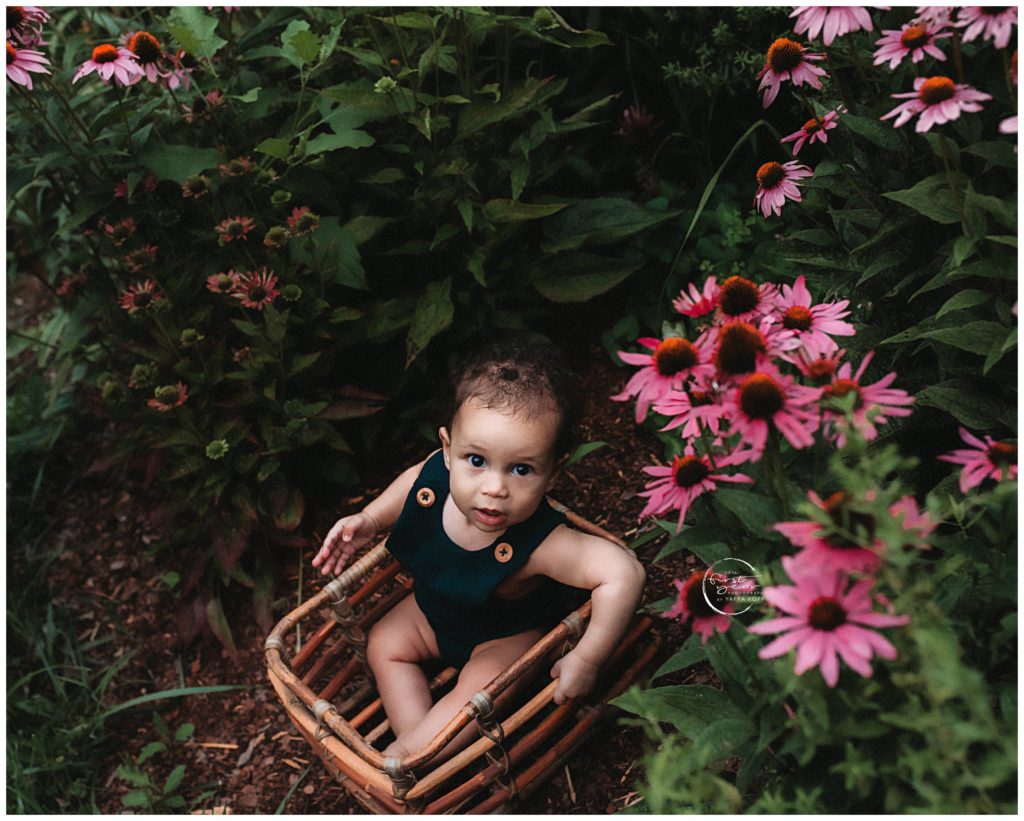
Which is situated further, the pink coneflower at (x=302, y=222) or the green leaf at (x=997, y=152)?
the pink coneflower at (x=302, y=222)

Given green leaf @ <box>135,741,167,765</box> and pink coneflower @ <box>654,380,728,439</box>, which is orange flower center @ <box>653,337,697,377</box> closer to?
pink coneflower @ <box>654,380,728,439</box>

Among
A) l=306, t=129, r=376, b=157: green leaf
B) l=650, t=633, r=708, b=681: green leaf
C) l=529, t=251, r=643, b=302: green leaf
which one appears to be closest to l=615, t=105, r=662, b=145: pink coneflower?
l=529, t=251, r=643, b=302: green leaf

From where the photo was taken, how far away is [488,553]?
6.01 ft

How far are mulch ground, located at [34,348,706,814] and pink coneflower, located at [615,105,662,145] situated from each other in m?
0.54

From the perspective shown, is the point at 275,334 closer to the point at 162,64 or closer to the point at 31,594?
the point at 162,64

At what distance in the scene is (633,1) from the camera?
2.09 m

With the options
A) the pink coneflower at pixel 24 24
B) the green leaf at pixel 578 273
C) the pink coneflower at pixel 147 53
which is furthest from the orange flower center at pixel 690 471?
the pink coneflower at pixel 24 24

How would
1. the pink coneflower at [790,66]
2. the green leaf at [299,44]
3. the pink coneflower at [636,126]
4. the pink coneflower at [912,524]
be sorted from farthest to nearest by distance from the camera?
the pink coneflower at [636,126] < the green leaf at [299,44] < the pink coneflower at [790,66] < the pink coneflower at [912,524]

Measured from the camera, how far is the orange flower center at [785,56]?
1.45m

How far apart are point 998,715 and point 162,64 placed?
1923 mm

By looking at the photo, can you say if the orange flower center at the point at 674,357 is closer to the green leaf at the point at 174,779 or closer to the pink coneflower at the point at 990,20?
the pink coneflower at the point at 990,20

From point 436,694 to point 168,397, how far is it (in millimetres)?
846

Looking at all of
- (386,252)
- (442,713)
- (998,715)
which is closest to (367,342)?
(386,252)

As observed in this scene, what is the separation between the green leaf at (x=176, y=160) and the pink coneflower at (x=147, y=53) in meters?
0.16
